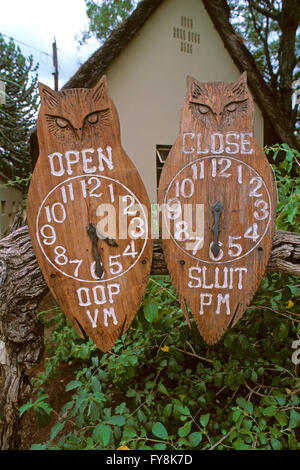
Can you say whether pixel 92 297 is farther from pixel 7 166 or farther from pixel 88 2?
pixel 88 2

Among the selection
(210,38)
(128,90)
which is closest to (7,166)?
(128,90)

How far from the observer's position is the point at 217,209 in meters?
0.99

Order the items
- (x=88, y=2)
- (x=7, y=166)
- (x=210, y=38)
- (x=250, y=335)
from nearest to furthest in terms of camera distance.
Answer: (x=250, y=335), (x=210, y=38), (x=7, y=166), (x=88, y=2)

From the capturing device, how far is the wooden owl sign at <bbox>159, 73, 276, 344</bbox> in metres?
0.99

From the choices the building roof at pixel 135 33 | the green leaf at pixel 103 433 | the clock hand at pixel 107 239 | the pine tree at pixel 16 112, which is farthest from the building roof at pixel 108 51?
the green leaf at pixel 103 433

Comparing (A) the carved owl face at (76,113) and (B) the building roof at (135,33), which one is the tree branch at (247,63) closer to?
(B) the building roof at (135,33)

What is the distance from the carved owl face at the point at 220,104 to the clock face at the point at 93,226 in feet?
1.11

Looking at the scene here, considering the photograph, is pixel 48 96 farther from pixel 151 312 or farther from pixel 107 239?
pixel 151 312

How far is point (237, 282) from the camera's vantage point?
1009 millimetres

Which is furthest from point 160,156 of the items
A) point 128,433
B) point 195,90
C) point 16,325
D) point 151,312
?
point 128,433

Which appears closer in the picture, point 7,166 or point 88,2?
point 7,166

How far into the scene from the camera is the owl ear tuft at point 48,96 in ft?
3.06

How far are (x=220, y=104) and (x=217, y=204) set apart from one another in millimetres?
312

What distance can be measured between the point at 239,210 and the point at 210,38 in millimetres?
3275
